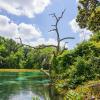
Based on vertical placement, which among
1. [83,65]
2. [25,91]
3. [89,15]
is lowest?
[25,91]

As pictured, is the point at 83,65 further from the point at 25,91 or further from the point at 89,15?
the point at 89,15

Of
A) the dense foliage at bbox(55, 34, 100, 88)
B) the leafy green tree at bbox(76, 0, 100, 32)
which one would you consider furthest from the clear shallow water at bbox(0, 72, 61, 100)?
the leafy green tree at bbox(76, 0, 100, 32)

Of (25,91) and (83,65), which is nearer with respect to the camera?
(83,65)

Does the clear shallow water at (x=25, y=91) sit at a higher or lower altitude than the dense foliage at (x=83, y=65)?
lower

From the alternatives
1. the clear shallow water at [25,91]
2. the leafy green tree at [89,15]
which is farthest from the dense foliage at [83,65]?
the leafy green tree at [89,15]

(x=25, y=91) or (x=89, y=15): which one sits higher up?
(x=89, y=15)

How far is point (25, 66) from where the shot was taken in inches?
5468

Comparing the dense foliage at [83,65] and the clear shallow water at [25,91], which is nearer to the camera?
the clear shallow water at [25,91]

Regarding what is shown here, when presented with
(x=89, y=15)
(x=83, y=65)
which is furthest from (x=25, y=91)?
(x=89, y=15)

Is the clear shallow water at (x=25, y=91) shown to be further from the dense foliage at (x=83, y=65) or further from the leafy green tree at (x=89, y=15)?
the leafy green tree at (x=89, y=15)

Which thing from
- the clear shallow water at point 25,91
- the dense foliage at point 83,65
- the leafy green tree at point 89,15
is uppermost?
the leafy green tree at point 89,15

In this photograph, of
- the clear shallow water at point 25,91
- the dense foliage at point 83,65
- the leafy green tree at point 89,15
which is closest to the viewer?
the clear shallow water at point 25,91

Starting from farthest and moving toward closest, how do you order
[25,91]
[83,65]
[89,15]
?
[89,15], [25,91], [83,65]

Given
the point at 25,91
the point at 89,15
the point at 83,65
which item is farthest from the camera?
the point at 89,15
